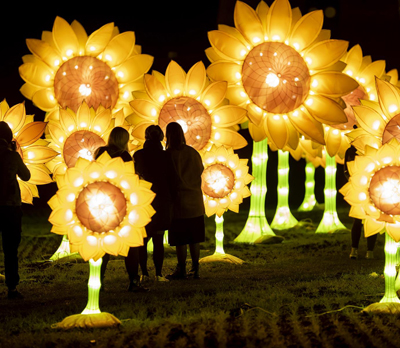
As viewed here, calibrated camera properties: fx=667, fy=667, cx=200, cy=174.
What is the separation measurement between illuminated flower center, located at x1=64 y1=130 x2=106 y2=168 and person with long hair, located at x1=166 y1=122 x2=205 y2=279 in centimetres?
138

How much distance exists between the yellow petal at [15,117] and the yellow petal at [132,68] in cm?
222

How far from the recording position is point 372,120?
19.4 feet

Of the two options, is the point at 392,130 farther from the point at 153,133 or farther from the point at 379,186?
the point at 153,133

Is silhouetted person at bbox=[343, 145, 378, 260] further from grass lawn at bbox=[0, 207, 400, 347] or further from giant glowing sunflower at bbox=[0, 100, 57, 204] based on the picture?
giant glowing sunflower at bbox=[0, 100, 57, 204]

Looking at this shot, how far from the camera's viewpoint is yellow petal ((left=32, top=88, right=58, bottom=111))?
356 inches

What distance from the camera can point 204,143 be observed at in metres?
8.56

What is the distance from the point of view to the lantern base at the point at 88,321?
4.74 m

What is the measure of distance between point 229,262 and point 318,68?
2736 millimetres

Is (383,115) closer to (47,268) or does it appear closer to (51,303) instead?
(51,303)

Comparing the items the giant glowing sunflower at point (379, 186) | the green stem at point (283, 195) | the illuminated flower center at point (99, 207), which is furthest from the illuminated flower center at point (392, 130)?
the green stem at point (283, 195)

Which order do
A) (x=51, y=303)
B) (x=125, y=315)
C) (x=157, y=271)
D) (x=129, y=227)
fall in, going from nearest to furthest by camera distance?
(x=129, y=227) → (x=125, y=315) → (x=51, y=303) → (x=157, y=271)

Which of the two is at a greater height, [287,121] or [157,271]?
[287,121]

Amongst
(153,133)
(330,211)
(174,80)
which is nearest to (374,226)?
(153,133)

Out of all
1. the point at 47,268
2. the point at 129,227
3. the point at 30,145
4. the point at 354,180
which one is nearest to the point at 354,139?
the point at 354,180
